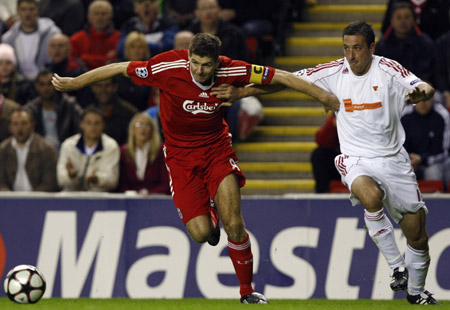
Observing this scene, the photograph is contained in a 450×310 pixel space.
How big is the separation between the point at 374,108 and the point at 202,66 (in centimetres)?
158

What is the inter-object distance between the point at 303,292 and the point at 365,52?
3154 mm

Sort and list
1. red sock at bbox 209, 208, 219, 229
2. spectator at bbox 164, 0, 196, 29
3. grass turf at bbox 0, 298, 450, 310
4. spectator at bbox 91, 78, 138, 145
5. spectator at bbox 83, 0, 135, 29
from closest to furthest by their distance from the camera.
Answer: grass turf at bbox 0, 298, 450, 310 → red sock at bbox 209, 208, 219, 229 → spectator at bbox 91, 78, 138, 145 → spectator at bbox 164, 0, 196, 29 → spectator at bbox 83, 0, 135, 29

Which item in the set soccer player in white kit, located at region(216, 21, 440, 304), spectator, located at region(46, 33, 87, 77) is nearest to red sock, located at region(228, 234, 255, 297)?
soccer player in white kit, located at region(216, 21, 440, 304)

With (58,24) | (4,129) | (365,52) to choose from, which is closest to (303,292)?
(365,52)

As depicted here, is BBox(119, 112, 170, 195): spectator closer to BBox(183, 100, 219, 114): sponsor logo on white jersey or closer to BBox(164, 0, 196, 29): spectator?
BBox(164, 0, 196, 29): spectator

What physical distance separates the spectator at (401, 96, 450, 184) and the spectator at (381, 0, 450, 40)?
1.98 metres

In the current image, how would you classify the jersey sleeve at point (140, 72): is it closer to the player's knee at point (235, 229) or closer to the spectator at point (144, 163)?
the player's knee at point (235, 229)

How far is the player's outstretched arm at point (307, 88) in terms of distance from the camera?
9.82 meters

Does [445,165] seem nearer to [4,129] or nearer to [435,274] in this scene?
[435,274]

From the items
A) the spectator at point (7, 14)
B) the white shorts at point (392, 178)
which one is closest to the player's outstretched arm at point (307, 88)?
the white shorts at point (392, 178)

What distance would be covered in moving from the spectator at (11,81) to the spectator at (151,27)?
53.4 inches

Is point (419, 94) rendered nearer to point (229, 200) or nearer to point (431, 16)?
point (229, 200)

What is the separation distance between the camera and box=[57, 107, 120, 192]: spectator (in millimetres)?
12859

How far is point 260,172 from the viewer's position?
14375 mm
